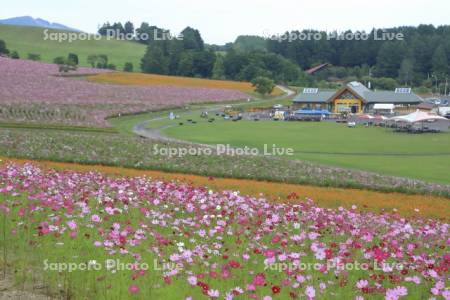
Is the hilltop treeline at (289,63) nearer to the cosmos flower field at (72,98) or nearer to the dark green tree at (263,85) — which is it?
the dark green tree at (263,85)

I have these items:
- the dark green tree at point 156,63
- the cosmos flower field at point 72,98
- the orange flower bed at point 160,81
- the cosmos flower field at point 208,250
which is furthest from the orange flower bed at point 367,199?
the dark green tree at point 156,63

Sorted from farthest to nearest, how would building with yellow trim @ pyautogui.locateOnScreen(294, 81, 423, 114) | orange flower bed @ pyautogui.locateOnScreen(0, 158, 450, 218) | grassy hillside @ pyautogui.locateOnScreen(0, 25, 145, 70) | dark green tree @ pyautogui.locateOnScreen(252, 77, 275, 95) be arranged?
grassy hillside @ pyautogui.locateOnScreen(0, 25, 145, 70) < dark green tree @ pyautogui.locateOnScreen(252, 77, 275, 95) < building with yellow trim @ pyautogui.locateOnScreen(294, 81, 423, 114) < orange flower bed @ pyautogui.locateOnScreen(0, 158, 450, 218)

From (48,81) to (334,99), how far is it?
179ft

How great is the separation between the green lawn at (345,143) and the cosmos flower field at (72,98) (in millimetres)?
10519

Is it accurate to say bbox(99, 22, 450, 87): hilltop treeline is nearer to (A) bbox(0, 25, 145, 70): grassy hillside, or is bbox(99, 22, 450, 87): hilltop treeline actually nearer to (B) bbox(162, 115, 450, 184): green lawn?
(A) bbox(0, 25, 145, 70): grassy hillside

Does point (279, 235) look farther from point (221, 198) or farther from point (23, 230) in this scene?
point (23, 230)

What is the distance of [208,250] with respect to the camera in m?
9.90

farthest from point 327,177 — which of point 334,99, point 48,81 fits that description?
point 334,99

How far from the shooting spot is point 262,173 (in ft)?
108

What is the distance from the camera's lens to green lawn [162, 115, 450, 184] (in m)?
42.2

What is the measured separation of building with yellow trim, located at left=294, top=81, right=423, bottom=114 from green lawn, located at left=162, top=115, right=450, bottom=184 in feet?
108

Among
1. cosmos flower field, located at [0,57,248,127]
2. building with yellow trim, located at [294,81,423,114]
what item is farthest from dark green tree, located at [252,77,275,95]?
building with yellow trim, located at [294,81,423,114]

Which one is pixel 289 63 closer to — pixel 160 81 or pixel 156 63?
pixel 156 63

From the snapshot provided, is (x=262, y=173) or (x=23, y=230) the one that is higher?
(x=23, y=230)
